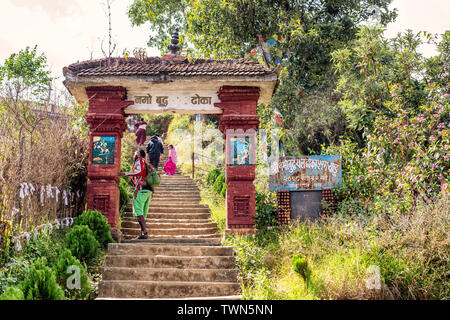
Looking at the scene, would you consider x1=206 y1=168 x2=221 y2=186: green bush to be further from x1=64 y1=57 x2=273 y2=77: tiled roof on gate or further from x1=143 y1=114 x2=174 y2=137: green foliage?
x1=143 y1=114 x2=174 y2=137: green foliage

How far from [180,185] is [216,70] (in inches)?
318

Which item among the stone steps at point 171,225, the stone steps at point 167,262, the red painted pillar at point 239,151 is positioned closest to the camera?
the stone steps at point 167,262

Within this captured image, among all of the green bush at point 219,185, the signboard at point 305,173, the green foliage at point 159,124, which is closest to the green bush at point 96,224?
the signboard at point 305,173

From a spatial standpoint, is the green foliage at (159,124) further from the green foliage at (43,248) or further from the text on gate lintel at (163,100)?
the green foliage at (43,248)

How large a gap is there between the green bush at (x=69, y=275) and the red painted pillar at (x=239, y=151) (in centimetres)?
421

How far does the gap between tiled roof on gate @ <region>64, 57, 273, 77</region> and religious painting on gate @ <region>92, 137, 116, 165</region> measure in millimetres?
1658

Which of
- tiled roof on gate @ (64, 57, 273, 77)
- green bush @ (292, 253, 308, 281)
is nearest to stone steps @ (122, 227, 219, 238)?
tiled roof on gate @ (64, 57, 273, 77)

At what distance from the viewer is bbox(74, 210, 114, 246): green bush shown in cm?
863

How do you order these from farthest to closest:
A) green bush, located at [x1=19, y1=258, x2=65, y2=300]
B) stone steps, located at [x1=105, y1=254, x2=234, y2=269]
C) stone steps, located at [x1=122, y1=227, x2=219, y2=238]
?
stone steps, located at [x1=122, y1=227, x2=219, y2=238] → stone steps, located at [x1=105, y1=254, x2=234, y2=269] → green bush, located at [x1=19, y1=258, x2=65, y2=300]

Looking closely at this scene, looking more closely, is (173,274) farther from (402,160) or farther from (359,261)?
(402,160)

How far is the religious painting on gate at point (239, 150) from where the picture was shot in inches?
407

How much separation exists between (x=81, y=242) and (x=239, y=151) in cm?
449

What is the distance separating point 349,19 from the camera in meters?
16.7

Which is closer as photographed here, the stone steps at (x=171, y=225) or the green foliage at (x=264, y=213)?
the green foliage at (x=264, y=213)
